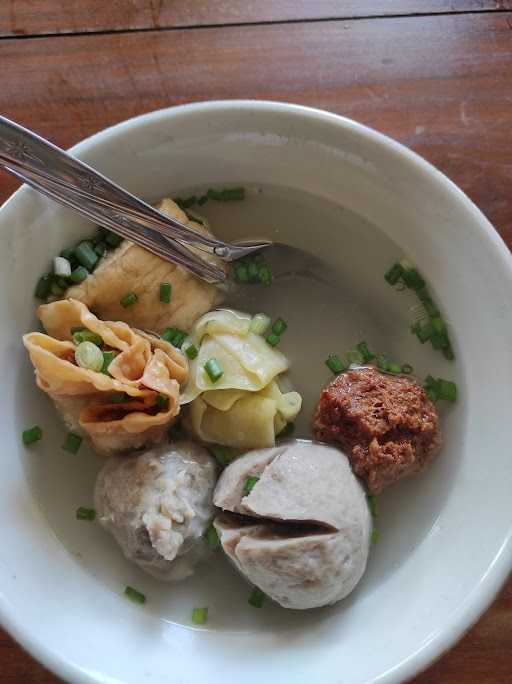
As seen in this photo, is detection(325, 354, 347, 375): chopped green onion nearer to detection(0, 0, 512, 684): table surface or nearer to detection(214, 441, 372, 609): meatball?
detection(214, 441, 372, 609): meatball

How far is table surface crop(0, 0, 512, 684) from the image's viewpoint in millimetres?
1476

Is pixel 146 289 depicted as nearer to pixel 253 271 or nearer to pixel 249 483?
pixel 253 271

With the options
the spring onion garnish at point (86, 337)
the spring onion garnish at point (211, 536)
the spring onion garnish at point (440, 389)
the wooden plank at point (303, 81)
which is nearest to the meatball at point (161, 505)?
the spring onion garnish at point (211, 536)

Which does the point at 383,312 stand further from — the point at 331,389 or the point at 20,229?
the point at 20,229

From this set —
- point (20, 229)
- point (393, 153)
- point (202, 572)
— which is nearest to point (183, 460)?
point (202, 572)

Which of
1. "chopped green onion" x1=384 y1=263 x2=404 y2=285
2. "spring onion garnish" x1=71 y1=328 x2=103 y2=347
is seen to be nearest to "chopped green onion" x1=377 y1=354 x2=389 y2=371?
"chopped green onion" x1=384 y1=263 x2=404 y2=285

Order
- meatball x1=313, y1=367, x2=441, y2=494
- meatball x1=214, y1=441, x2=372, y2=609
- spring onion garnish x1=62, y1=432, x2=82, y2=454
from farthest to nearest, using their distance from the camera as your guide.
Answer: spring onion garnish x1=62, y1=432, x2=82, y2=454 < meatball x1=313, y1=367, x2=441, y2=494 < meatball x1=214, y1=441, x2=372, y2=609

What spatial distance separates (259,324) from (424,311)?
345 millimetres

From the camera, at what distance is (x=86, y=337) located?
53.6 inches

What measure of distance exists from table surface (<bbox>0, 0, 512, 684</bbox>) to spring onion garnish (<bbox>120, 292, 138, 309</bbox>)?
0.34 meters

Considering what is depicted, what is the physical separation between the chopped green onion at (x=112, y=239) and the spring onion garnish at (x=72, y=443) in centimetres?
39

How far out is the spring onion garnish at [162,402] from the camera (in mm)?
1357

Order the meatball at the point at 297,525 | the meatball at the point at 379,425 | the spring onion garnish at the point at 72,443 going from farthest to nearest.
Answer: the spring onion garnish at the point at 72,443 → the meatball at the point at 379,425 → the meatball at the point at 297,525

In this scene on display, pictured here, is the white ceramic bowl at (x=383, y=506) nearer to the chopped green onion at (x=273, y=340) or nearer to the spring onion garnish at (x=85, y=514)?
the spring onion garnish at (x=85, y=514)
